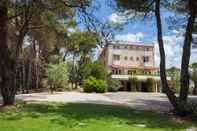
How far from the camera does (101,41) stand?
734 inches

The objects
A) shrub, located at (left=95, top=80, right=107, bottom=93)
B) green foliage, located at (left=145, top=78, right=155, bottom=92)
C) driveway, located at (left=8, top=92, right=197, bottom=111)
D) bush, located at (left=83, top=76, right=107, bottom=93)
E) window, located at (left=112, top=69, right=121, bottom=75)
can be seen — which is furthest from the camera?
window, located at (left=112, top=69, right=121, bottom=75)

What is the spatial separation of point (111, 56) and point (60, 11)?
5268 centimetres

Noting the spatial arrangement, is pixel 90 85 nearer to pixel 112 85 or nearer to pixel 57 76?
pixel 57 76

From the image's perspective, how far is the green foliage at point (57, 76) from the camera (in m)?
50.2

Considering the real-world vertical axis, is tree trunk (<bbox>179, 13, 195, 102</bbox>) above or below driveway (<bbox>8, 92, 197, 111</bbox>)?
above

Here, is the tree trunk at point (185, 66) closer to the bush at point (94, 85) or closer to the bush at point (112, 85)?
the bush at point (94, 85)

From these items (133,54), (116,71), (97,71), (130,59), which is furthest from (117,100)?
(133,54)

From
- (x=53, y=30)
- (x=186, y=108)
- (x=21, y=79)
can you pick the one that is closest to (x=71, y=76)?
(x=21, y=79)

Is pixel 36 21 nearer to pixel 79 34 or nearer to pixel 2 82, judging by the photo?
pixel 2 82

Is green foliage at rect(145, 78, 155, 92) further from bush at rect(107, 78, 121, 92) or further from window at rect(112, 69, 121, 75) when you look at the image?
bush at rect(107, 78, 121, 92)

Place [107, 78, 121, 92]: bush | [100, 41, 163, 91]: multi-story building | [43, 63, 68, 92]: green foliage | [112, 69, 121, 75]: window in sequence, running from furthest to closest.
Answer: [100, 41, 163, 91]: multi-story building → [112, 69, 121, 75]: window → [107, 78, 121, 92]: bush → [43, 63, 68, 92]: green foliage

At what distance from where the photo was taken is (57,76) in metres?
50.4

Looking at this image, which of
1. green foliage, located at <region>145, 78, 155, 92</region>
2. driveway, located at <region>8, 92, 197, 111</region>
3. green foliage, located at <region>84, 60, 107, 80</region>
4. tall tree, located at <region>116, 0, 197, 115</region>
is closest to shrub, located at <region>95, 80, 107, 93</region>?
green foliage, located at <region>84, 60, 107, 80</region>

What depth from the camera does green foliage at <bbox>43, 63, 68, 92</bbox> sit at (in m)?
50.2
